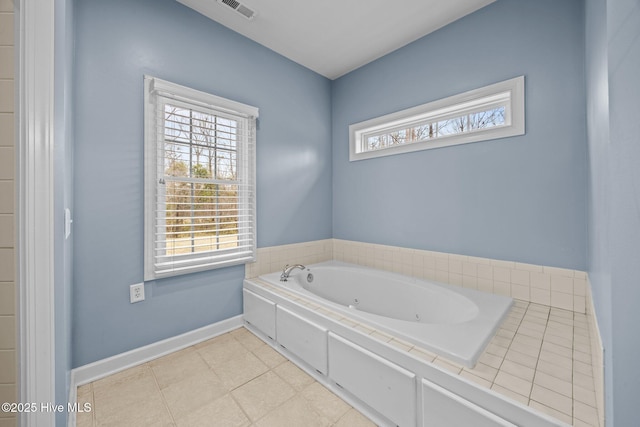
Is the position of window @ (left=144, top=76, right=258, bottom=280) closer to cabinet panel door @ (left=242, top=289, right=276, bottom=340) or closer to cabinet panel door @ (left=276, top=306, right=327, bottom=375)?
cabinet panel door @ (left=242, top=289, right=276, bottom=340)

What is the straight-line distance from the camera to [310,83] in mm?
2955

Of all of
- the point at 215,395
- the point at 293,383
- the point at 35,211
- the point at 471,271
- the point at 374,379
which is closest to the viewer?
the point at 35,211

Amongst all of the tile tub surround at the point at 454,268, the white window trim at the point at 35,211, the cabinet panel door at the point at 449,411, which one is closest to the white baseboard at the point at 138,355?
the tile tub surround at the point at 454,268

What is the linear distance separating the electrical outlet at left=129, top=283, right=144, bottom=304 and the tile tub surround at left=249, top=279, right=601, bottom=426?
1.32 metres

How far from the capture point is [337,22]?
218 centimetres

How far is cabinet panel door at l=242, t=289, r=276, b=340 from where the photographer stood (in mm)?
2078

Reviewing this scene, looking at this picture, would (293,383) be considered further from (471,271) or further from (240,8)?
(240,8)

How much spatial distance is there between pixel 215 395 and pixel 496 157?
2522 millimetres

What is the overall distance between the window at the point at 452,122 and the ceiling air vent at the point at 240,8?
1404 millimetres

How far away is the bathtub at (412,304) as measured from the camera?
4.24ft

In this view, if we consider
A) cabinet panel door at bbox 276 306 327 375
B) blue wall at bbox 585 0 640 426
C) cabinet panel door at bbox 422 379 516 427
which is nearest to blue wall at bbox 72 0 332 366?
cabinet panel door at bbox 276 306 327 375

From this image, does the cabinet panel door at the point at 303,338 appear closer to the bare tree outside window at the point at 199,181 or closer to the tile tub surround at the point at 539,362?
the tile tub surround at the point at 539,362

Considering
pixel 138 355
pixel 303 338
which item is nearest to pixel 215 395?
pixel 303 338

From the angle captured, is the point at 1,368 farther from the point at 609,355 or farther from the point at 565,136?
the point at 565,136
